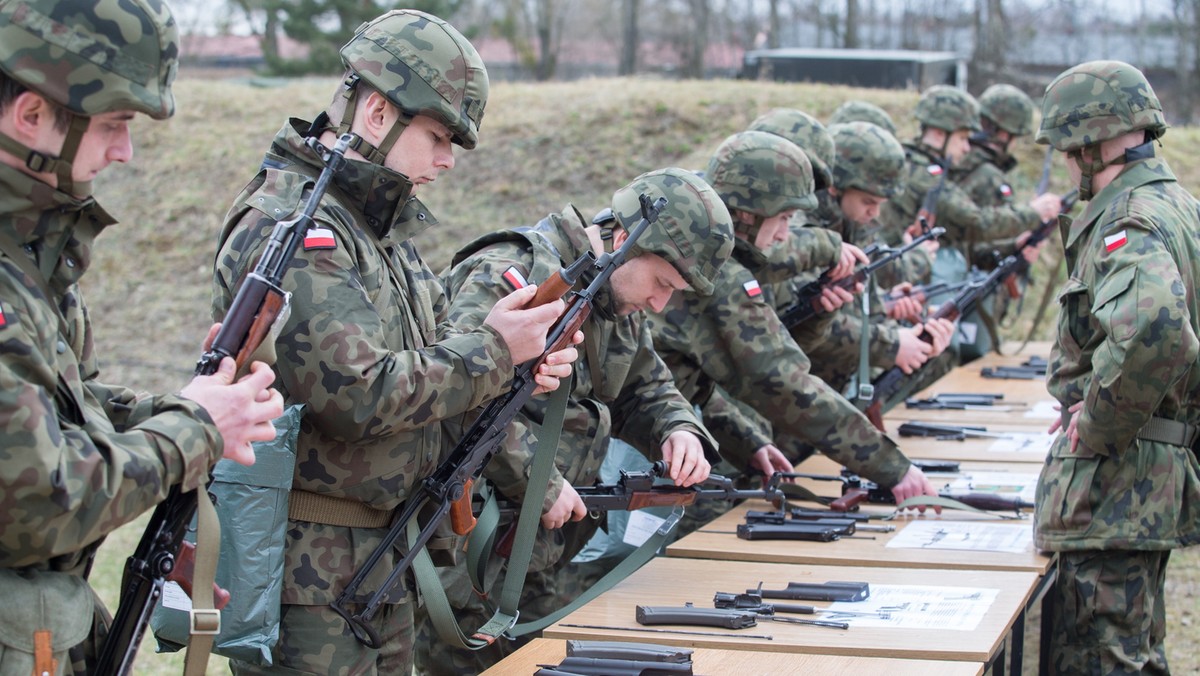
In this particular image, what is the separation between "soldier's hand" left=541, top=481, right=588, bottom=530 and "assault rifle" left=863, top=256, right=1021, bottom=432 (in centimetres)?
205

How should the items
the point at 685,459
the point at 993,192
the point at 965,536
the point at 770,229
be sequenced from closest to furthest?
the point at 685,459, the point at 965,536, the point at 770,229, the point at 993,192

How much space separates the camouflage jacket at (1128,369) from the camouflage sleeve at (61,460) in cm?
306

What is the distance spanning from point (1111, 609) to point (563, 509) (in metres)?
1.98

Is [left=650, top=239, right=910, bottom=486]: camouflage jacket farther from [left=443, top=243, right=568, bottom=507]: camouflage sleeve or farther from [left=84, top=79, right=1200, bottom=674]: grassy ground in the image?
[left=84, top=79, right=1200, bottom=674]: grassy ground

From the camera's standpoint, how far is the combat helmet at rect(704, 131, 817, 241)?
516cm

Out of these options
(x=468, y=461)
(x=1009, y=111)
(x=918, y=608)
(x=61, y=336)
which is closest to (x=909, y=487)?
(x=918, y=608)

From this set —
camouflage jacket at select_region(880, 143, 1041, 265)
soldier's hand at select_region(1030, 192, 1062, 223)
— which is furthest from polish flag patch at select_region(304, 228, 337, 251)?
soldier's hand at select_region(1030, 192, 1062, 223)

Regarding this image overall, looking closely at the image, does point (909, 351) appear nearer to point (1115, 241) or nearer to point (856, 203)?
point (856, 203)

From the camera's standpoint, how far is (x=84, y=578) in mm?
2455

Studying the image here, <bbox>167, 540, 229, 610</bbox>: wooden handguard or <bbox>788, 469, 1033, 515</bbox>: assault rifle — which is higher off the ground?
<bbox>167, 540, 229, 610</bbox>: wooden handguard

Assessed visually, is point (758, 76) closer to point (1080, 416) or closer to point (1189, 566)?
point (1189, 566)

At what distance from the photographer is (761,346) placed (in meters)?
5.10

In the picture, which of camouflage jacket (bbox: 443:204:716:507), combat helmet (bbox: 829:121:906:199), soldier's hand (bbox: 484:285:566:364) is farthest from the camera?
combat helmet (bbox: 829:121:906:199)

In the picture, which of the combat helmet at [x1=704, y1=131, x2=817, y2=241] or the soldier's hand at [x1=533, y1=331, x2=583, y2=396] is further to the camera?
the combat helmet at [x1=704, y1=131, x2=817, y2=241]
